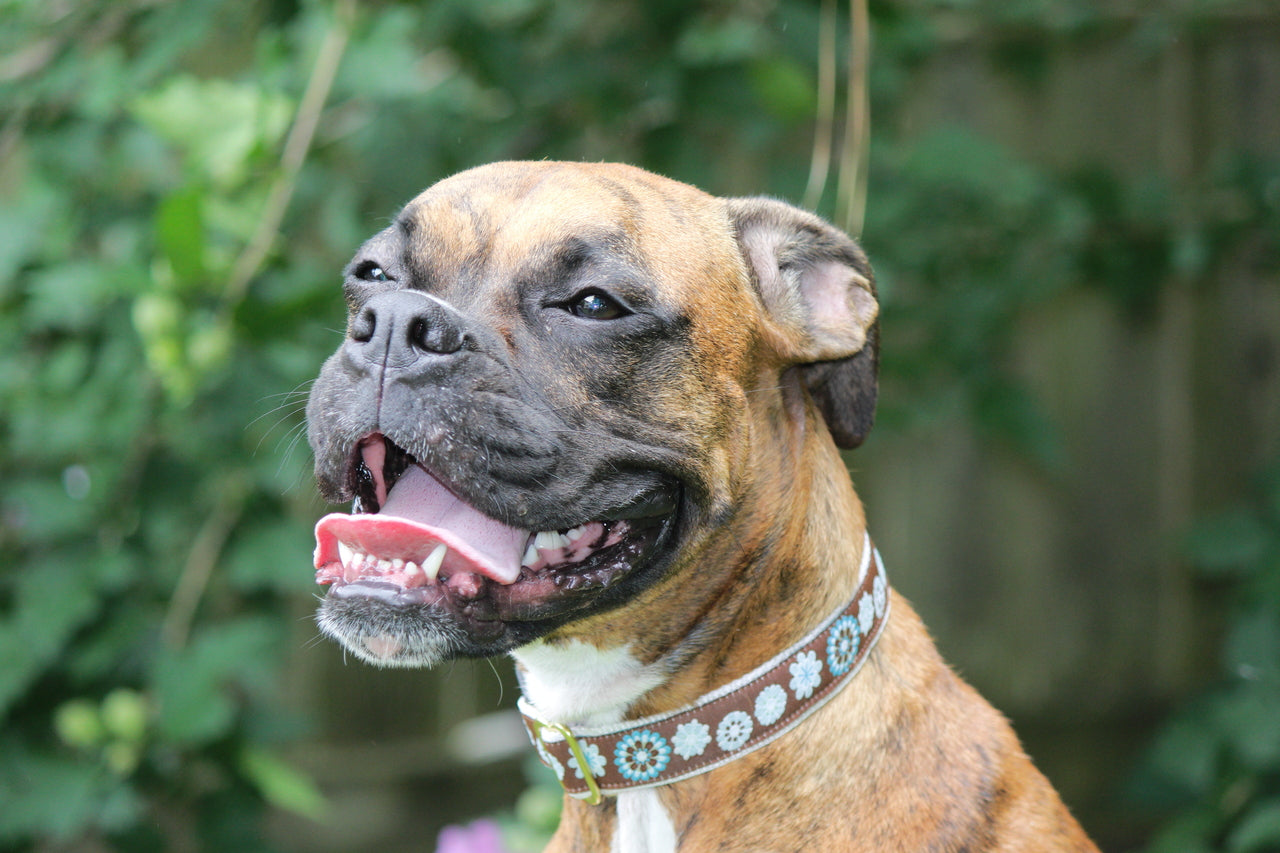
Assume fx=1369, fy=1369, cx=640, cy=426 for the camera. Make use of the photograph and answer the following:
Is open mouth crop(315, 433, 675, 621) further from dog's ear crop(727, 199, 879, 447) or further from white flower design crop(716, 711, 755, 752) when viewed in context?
dog's ear crop(727, 199, 879, 447)

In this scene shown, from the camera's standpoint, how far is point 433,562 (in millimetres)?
2289

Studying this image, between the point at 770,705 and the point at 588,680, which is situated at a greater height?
the point at 770,705

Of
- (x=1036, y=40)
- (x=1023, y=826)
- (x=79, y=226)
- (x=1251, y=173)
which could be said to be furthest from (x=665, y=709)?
(x=1036, y=40)

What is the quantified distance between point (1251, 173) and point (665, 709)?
10.2ft

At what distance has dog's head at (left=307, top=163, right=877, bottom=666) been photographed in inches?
89.5

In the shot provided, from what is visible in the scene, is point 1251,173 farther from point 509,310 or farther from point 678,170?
point 509,310

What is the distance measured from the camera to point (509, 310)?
7.89 ft

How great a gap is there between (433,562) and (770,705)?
24.7 inches

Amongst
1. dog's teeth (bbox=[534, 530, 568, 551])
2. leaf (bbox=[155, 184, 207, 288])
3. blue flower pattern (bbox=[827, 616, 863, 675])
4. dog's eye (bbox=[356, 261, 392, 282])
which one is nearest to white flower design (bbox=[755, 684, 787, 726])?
blue flower pattern (bbox=[827, 616, 863, 675])

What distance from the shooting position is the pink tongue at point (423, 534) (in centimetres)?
226

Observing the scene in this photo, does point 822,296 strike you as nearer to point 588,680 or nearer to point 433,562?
point 588,680

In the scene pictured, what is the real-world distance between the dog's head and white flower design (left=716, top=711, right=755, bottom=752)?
28cm

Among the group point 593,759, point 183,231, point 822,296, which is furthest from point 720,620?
point 183,231

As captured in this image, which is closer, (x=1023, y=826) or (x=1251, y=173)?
(x=1023, y=826)
